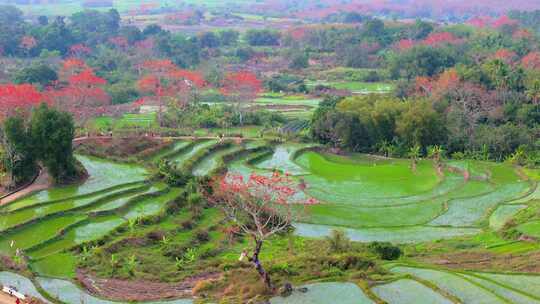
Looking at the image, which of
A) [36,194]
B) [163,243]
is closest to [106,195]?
[36,194]

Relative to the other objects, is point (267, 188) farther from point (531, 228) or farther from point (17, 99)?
point (17, 99)

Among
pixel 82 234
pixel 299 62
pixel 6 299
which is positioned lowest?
pixel 299 62

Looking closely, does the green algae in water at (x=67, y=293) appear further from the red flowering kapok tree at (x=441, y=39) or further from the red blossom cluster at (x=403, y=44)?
the red flowering kapok tree at (x=441, y=39)

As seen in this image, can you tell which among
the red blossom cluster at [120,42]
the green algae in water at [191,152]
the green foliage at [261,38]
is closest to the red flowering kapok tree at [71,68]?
the red blossom cluster at [120,42]

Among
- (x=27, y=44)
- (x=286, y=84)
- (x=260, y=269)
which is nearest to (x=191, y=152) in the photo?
(x=260, y=269)

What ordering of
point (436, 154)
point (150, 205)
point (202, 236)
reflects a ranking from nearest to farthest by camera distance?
point (202, 236)
point (150, 205)
point (436, 154)

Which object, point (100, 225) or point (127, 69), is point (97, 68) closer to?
point (127, 69)

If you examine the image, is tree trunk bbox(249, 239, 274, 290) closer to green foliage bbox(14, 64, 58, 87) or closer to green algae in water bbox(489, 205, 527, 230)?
green algae in water bbox(489, 205, 527, 230)
